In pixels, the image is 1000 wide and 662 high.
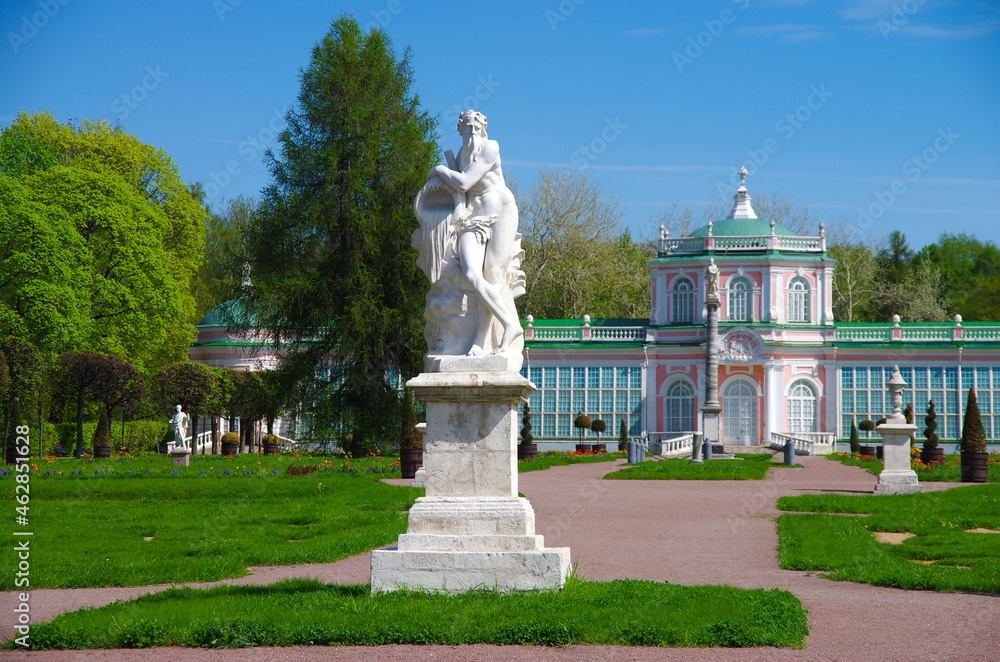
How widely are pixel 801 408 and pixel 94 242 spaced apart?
89.3ft

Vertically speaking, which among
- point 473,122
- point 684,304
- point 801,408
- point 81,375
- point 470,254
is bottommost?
point 801,408

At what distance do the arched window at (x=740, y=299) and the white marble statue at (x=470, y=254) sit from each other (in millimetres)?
34439

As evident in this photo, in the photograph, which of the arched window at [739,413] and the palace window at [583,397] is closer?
the arched window at [739,413]

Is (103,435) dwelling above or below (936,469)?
above

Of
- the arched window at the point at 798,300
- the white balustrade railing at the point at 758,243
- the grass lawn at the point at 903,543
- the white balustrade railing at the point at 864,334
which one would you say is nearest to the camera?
the grass lawn at the point at 903,543

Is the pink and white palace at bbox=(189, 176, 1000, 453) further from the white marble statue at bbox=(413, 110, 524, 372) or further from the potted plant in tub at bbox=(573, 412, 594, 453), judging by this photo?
the white marble statue at bbox=(413, 110, 524, 372)

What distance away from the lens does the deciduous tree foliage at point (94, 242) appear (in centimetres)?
3074

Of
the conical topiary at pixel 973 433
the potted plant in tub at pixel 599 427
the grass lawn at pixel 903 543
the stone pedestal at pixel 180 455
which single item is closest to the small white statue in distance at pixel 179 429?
the stone pedestal at pixel 180 455

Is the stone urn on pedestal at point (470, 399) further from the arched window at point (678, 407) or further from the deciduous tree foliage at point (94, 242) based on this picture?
the arched window at point (678, 407)

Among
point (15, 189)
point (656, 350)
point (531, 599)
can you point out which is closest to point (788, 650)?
point (531, 599)

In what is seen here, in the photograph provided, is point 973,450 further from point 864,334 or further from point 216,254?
point 216,254

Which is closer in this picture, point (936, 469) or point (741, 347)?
point (936, 469)

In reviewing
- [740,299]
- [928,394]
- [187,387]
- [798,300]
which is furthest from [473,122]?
[928,394]

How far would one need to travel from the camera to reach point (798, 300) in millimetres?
41750
